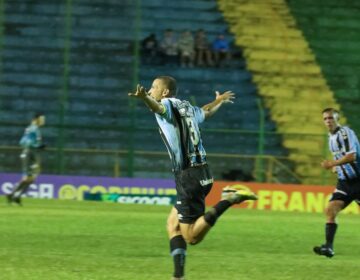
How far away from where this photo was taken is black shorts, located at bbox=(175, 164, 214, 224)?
32.9 feet

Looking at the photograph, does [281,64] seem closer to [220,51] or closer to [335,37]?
[220,51]

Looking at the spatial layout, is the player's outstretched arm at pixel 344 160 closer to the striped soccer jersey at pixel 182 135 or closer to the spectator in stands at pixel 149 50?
the striped soccer jersey at pixel 182 135

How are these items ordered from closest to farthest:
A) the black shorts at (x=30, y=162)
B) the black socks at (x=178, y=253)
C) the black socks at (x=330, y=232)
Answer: the black socks at (x=178, y=253) → the black socks at (x=330, y=232) → the black shorts at (x=30, y=162)

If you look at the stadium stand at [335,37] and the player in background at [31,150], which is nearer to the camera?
the player in background at [31,150]

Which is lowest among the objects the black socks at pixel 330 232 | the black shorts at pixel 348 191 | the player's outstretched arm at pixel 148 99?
the black socks at pixel 330 232

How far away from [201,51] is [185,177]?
24607 mm

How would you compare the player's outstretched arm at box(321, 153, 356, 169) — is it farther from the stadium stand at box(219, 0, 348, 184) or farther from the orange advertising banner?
the stadium stand at box(219, 0, 348, 184)

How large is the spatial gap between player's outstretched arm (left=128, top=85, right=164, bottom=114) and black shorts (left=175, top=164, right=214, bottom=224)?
77cm

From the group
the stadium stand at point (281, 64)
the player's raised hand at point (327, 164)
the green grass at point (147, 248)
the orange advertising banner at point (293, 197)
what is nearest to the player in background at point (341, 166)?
the player's raised hand at point (327, 164)

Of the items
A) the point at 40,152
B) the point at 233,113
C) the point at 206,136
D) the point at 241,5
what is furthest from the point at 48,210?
the point at 241,5

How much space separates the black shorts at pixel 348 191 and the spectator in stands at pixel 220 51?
66.6ft

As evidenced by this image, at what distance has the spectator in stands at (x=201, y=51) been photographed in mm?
34469

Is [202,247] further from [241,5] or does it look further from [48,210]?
[241,5]

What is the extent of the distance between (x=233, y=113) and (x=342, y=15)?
6493 mm
